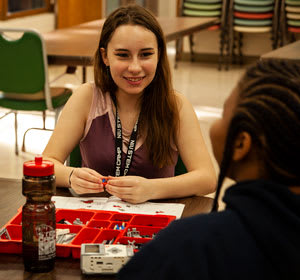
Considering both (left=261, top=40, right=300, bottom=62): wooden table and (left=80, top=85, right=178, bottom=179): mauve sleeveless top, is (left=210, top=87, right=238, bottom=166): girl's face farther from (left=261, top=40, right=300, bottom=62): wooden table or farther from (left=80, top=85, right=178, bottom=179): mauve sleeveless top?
(left=261, top=40, right=300, bottom=62): wooden table

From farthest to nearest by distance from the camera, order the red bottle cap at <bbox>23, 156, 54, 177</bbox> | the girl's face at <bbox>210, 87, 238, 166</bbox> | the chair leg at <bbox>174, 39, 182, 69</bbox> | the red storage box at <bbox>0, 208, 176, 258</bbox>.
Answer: the chair leg at <bbox>174, 39, 182, 69</bbox>, the red storage box at <bbox>0, 208, 176, 258</bbox>, the red bottle cap at <bbox>23, 156, 54, 177</bbox>, the girl's face at <bbox>210, 87, 238, 166</bbox>

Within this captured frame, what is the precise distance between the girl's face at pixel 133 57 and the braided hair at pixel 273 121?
1131mm

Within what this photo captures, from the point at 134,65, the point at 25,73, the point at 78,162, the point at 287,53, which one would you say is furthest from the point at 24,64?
the point at 134,65

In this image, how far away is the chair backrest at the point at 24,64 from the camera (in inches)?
152

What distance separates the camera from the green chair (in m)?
3.86

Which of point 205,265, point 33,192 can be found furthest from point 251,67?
point 33,192

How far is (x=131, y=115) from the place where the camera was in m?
2.10

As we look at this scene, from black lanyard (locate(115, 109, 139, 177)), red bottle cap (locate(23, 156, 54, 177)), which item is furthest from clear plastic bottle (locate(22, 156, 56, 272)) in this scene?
black lanyard (locate(115, 109, 139, 177))

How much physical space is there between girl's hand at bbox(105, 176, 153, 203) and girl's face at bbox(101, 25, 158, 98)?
439 millimetres

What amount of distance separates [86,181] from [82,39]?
3127 mm

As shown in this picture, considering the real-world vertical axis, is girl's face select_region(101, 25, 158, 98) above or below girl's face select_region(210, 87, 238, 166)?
below

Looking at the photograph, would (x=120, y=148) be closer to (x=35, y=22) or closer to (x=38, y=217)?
(x=38, y=217)

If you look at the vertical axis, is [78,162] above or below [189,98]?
above

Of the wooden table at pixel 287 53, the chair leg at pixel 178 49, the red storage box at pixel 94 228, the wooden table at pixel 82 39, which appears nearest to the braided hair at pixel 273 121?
the red storage box at pixel 94 228
